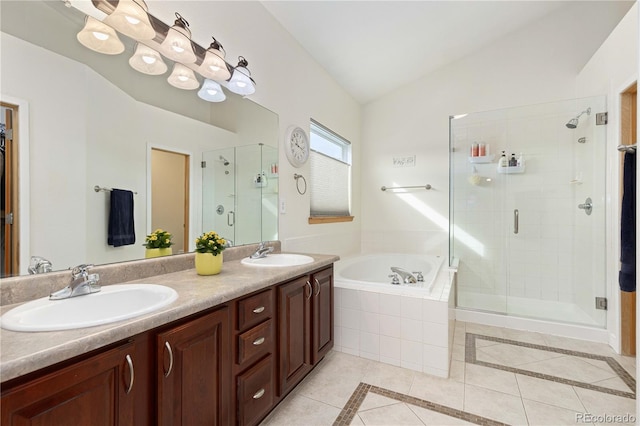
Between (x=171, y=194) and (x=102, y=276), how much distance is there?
509 millimetres

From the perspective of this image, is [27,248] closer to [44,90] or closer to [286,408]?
[44,90]

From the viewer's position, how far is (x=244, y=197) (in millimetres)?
2039

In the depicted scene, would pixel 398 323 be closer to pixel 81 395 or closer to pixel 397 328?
pixel 397 328

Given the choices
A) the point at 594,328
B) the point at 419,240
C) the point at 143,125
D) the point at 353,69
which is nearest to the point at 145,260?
the point at 143,125

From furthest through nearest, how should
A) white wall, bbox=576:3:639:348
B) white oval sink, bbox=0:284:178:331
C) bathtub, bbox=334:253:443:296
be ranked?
bathtub, bbox=334:253:443:296, white wall, bbox=576:3:639:348, white oval sink, bbox=0:284:178:331

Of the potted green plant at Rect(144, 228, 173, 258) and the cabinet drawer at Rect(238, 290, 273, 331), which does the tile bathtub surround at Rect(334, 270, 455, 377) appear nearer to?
the cabinet drawer at Rect(238, 290, 273, 331)

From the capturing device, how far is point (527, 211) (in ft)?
10.0

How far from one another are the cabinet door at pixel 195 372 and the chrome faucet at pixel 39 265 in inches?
21.3

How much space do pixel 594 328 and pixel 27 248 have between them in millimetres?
3767

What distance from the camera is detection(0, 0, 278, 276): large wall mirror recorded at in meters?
0.99

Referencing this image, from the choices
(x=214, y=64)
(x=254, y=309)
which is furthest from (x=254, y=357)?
(x=214, y=64)

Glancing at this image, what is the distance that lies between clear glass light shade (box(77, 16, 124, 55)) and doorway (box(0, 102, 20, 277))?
0.42m

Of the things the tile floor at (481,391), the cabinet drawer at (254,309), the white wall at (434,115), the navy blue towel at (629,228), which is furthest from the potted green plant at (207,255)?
the white wall at (434,115)

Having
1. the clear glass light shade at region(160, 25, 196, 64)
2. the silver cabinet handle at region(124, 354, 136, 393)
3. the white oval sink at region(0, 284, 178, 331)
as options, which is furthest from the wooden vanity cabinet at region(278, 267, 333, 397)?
the clear glass light shade at region(160, 25, 196, 64)
